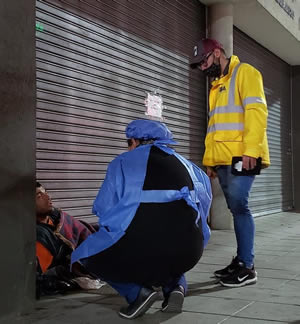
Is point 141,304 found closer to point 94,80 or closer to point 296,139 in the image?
point 94,80

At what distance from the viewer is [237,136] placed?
4574 mm

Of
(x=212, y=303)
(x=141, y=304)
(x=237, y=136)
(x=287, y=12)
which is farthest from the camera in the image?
(x=287, y=12)

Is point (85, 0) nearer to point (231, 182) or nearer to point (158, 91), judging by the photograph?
point (158, 91)

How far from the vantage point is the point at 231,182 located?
4523 millimetres

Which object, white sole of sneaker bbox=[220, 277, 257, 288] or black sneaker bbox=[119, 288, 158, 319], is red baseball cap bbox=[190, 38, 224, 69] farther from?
black sneaker bbox=[119, 288, 158, 319]

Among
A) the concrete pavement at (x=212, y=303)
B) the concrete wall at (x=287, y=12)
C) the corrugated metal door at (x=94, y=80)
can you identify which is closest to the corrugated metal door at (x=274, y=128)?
the concrete wall at (x=287, y=12)

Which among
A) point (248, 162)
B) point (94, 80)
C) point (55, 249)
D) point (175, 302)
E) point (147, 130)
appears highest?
point (94, 80)

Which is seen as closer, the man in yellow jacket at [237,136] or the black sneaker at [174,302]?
the black sneaker at [174,302]

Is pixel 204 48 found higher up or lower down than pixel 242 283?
higher up

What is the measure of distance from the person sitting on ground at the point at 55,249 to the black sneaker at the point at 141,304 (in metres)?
1.01

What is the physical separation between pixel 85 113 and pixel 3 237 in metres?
2.91

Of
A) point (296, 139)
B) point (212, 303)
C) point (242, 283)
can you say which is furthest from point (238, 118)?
point (296, 139)

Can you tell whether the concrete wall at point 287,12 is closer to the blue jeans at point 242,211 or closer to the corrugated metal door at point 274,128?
the corrugated metal door at point 274,128

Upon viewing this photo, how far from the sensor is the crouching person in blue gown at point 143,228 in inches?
130
